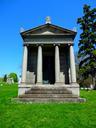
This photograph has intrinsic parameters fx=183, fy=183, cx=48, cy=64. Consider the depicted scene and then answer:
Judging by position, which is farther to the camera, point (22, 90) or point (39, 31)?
point (39, 31)

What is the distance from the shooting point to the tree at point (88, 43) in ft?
95.9

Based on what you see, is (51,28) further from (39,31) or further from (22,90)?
(22,90)

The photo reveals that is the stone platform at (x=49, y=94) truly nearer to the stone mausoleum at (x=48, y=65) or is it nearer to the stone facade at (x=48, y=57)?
the stone mausoleum at (x=48, y=65)

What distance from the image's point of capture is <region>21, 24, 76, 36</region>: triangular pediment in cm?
1953

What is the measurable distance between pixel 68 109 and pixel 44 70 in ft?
32.0

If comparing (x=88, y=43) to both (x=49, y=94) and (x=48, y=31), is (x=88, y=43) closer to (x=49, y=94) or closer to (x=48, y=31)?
(x=48, y=31)

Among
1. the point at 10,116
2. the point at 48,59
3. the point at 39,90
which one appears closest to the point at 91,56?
the point at 48,59

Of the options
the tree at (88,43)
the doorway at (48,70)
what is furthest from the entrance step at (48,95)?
the tree at (88,43)

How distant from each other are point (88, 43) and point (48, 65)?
1170 centimetres

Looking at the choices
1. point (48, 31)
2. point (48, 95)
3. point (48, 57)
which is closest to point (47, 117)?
point (48, 95)

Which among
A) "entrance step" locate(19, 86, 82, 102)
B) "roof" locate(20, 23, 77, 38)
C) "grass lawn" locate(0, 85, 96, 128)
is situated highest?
"roof" locate(20, 23, 77, 38)

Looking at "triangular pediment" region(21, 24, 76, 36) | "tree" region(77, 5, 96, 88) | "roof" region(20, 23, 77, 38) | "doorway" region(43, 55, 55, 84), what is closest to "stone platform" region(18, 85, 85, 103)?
"doorway" region(43, 55, 55, 84)

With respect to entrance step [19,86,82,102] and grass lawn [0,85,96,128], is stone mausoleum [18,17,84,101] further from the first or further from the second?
grass lawn [0,85,96,128]

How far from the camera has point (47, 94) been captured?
15961mm
